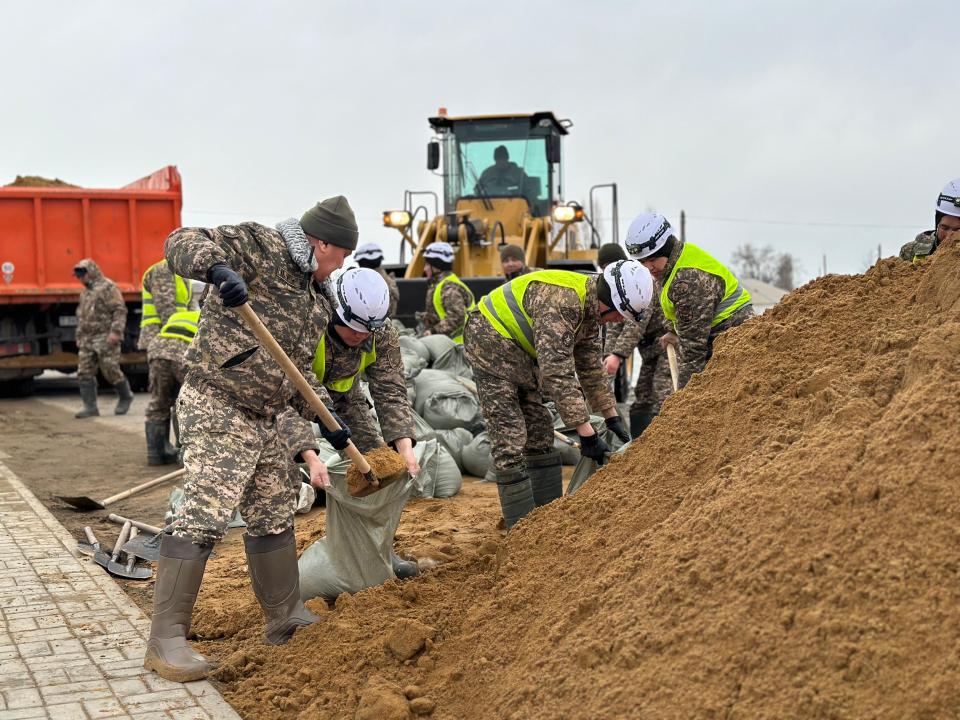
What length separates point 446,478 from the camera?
773 centimetres

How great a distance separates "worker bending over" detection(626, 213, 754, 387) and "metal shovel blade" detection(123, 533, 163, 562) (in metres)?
3.16

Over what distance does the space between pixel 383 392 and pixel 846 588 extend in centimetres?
268

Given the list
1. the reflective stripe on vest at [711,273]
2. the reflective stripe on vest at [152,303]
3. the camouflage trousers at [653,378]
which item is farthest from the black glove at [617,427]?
the reflective stripe on vest at [152,303]

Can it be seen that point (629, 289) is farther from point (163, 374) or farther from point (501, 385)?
point (163, 374)

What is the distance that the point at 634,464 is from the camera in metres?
4.37

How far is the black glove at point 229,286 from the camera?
374 cm

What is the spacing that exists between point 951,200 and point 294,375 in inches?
143

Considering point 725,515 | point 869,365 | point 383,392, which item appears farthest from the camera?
point 383,392

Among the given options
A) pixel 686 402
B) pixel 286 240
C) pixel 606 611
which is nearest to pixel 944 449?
pixel 606 611

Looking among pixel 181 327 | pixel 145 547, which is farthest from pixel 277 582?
pixel 181 327

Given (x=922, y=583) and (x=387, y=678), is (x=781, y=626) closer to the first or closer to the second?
(x=922, y=583)

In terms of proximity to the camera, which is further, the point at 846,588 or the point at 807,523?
the point at 807,523

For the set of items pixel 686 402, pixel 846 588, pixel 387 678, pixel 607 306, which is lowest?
pixel 387 678

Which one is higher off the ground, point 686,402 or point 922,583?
point 686,402
